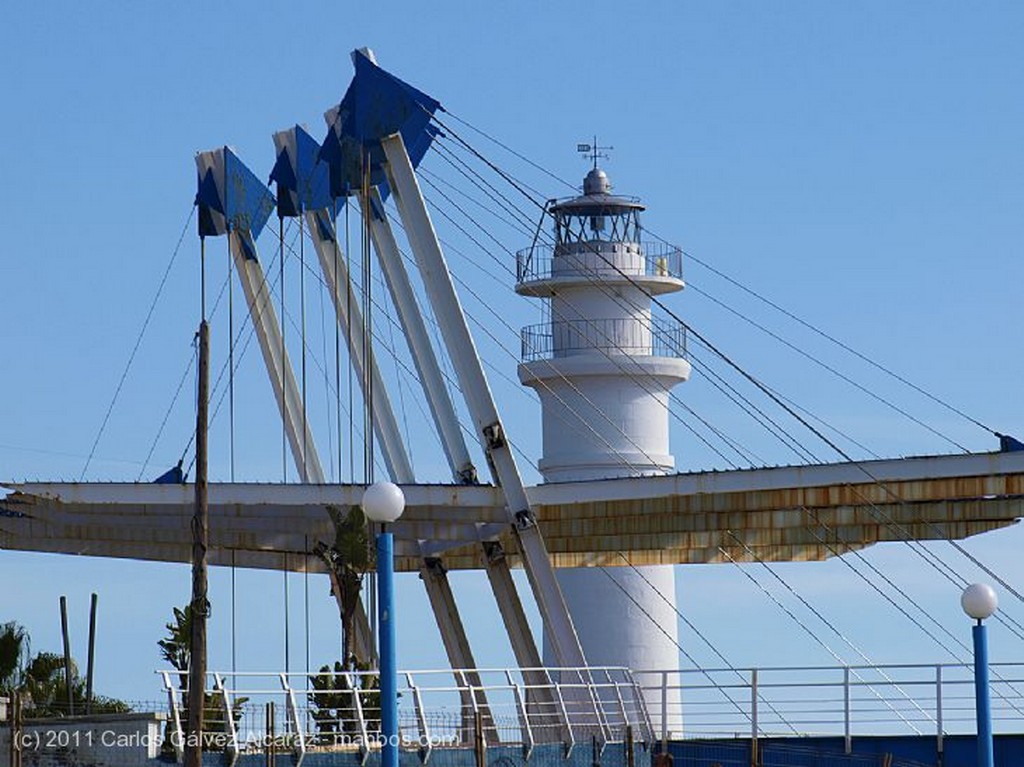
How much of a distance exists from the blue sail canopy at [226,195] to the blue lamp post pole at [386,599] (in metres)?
23.8

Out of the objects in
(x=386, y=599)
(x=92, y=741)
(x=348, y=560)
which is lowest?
(x=92, y=741)

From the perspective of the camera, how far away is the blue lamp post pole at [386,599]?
26703mm

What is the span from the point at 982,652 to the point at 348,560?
653 inches

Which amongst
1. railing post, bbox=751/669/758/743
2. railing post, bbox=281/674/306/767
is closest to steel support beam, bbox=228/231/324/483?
railing post, bbox=751/669/758/743

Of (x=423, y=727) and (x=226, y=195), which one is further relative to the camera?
(x=226, y=195)

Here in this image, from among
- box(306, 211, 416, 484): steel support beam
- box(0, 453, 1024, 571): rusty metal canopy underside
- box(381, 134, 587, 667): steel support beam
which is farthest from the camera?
box(306, 211, 416, 484): steel support beam

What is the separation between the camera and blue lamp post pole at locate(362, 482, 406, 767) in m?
26.7

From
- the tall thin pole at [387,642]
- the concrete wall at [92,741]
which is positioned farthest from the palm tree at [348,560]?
the tall thin pole at [387,642]

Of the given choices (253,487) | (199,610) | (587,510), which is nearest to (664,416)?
(587,510)

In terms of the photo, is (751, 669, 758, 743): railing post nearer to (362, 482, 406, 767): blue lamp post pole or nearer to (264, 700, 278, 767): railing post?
(264, 700, 278, 767): railing post

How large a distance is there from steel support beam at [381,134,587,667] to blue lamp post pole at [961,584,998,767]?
11228 millimetres

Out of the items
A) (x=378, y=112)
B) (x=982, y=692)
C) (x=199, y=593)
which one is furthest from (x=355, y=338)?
(x=982, y=692)

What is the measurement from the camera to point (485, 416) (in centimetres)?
4269

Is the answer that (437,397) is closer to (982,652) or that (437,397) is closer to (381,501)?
(982,652)
